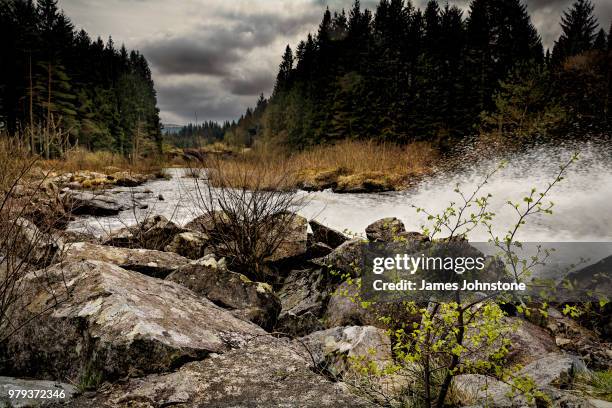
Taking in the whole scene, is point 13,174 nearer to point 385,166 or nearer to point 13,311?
point 13,311

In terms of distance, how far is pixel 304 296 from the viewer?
4.67 m

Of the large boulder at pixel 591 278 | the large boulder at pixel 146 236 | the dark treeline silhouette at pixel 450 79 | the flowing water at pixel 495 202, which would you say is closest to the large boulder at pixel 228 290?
the flowing water at pixel 495 202

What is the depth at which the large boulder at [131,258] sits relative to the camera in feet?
→ 12.1

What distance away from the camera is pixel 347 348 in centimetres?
253

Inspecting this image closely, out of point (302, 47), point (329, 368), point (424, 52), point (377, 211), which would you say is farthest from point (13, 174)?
point (302, 47)

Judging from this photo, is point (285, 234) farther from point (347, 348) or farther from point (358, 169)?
point (358, 169)

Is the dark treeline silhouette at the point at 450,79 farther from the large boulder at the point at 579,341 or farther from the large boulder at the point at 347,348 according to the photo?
the large boulder at the point at 347,348

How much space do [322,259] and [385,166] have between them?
13078 mm

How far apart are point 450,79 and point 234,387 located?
3409 centimetres

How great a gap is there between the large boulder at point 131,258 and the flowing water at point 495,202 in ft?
4.37

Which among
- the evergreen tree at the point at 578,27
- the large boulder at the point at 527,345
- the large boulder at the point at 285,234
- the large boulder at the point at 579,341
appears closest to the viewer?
the large boulder at the point at 527,345

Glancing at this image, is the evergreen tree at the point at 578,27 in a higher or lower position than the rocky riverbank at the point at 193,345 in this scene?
higher

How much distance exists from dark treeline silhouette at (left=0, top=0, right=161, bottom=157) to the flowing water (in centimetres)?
668

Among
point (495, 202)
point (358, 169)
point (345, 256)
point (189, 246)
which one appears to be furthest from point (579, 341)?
point (358, 169)
